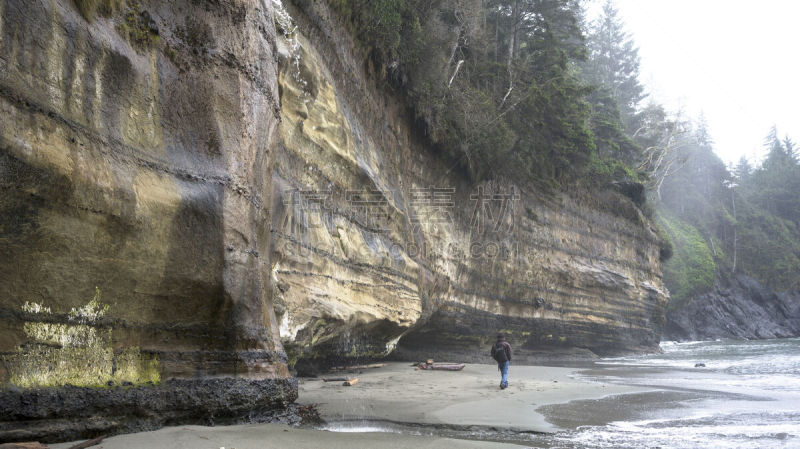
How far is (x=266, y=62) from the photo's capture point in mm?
5777

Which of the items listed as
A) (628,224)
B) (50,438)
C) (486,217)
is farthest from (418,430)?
(628,224)

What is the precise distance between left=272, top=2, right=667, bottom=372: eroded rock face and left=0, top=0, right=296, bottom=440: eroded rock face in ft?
8.39

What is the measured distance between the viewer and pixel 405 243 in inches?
495

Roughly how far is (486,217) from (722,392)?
29.1 ft

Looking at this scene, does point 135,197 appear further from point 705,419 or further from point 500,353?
point 500,353

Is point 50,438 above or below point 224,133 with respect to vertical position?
below

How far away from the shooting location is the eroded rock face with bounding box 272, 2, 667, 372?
8578 mm

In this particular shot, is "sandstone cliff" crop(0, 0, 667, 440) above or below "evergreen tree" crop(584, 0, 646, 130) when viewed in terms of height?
below

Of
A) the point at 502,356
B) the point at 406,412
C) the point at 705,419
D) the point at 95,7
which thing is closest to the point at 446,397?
the point at 406,412

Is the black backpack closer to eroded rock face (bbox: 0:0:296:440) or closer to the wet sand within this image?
the wet sand

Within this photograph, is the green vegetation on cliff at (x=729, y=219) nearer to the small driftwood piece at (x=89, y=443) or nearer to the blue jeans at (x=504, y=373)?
the blue jeans at (x=504, y=373)

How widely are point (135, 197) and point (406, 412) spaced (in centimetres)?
411

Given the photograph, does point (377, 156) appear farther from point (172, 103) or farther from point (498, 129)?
point (172, 103)

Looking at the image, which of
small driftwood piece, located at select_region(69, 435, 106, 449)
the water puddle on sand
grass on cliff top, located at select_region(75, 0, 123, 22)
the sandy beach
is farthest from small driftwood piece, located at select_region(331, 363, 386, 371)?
grass on cliff top, located at select_region(75, 0, 123, 22)
